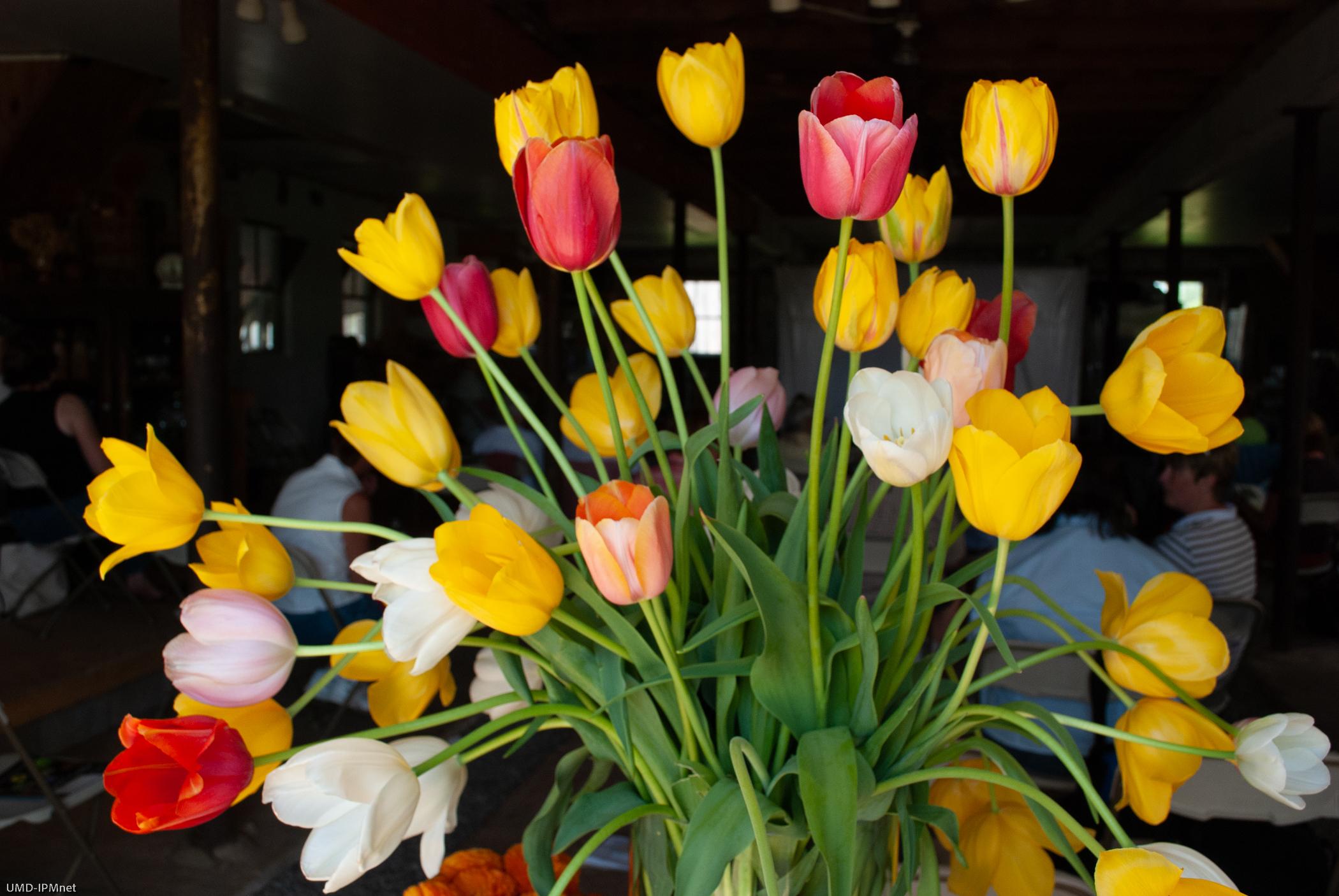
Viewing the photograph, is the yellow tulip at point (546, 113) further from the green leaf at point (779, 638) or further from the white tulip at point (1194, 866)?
the white tulip at point (1194, 866)

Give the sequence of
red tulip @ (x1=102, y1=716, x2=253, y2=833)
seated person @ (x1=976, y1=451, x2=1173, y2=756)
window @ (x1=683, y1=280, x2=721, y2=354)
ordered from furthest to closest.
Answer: window @ (x1=683, y1=280, x2=721, y2=354)
seated person @ (x1=976, y1=451, x2=1173, y2=756)
red tulip @ (x1=102, y1=716, x2=253, y2=833)

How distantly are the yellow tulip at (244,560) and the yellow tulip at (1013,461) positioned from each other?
374 millimetres

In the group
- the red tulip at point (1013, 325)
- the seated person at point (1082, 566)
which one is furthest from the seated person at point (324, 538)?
the red tulip at point (1013, 325)

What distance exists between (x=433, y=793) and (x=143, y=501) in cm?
23

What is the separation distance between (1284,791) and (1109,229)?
37.9 feet

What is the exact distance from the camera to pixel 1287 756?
0.58m

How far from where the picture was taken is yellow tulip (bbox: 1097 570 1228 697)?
2.16 ft

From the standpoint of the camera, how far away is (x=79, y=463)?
468 cm

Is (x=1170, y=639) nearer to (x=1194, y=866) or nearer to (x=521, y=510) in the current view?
(x=1194, y=866)

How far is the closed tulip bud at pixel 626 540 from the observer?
54 centimetres

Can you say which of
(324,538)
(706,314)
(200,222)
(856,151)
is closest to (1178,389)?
(856,151)

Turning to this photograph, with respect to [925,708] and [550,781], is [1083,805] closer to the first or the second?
[550,781]

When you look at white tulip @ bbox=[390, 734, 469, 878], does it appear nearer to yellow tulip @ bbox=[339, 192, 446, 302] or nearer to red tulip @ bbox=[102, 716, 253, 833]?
red tulip @ bbox=[102, 716, 253, 833]

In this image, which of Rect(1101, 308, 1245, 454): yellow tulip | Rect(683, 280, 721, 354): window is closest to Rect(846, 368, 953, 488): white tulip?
Result: Rect(1101, 308, 1245, 454): yellow tulip
